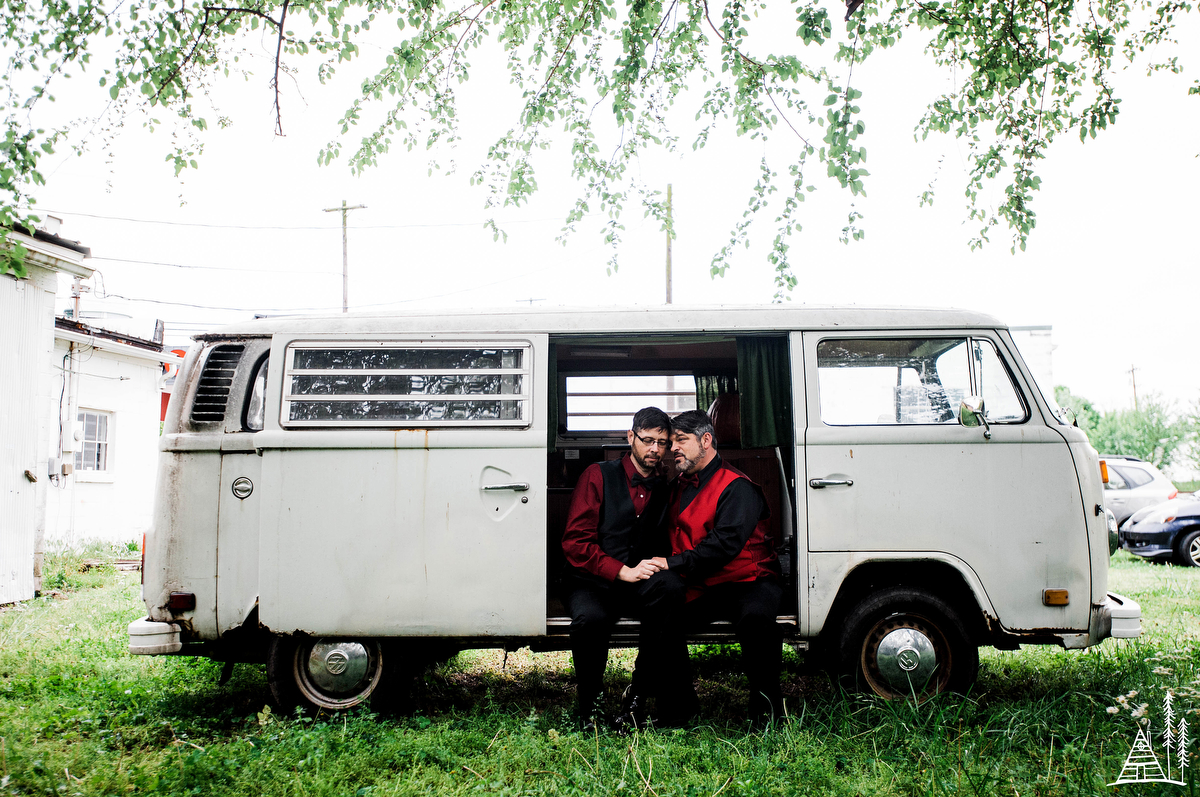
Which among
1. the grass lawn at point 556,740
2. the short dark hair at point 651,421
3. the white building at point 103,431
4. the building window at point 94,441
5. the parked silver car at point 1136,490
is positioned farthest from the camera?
the building window at point 94,441

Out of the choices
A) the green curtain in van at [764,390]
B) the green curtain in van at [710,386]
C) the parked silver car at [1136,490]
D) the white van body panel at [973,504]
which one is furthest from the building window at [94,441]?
the parked silver car at [1136,490]

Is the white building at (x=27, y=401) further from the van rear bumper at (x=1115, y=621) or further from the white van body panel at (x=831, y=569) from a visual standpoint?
the van rear bumper at (x=1115, y=621)

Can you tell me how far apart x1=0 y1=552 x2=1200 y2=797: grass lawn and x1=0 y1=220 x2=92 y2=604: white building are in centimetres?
365

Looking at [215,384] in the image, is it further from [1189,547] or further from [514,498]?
[1189,547]

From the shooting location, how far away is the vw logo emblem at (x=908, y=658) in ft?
13.8

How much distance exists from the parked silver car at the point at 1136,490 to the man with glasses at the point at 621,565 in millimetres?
11443

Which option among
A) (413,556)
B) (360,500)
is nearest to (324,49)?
(360,500)

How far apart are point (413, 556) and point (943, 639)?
311 cm

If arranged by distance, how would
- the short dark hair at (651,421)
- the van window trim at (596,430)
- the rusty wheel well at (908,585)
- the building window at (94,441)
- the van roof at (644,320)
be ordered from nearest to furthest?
the rusty wheel well at (908,585) → the van roof at (644,320) → the short dark hair at (651,421) → the van window trim at (596,430) → the building window at (94,441)

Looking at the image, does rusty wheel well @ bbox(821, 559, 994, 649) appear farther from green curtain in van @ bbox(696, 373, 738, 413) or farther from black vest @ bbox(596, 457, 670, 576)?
green curtain in van @ bbox(696, 373, 738, 413)

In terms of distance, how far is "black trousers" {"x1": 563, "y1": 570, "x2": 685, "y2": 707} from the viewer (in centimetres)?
418

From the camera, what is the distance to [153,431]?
50.1 feet

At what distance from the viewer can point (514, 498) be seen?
4230mm

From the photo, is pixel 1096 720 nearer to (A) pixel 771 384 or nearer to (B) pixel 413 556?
(A) pixel 771 384
